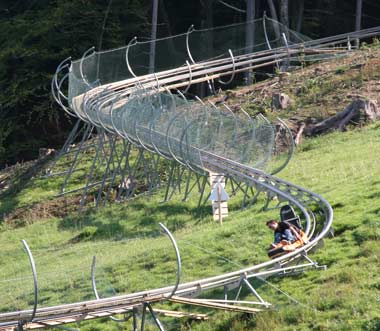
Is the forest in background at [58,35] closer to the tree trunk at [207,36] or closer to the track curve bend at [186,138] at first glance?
the tree trunk at [207,36]

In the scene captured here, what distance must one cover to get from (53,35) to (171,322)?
3165 centimetres

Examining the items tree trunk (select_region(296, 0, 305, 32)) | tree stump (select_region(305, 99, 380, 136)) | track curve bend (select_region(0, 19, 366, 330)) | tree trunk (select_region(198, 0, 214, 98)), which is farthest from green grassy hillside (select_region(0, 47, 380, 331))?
tree trunk (select_region(296, 0, 305, 32))

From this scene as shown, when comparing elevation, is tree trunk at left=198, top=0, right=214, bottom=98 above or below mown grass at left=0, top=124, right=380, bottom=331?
above

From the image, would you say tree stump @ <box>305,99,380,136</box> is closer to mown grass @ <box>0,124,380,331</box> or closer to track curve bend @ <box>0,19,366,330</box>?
mown grass @ <box>0,124,380,331</box>

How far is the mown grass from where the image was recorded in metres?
18.9

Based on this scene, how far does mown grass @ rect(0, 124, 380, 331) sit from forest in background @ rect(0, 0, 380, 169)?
18.0m

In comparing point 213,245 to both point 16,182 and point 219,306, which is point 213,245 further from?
point 16,182

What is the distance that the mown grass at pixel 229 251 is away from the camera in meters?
18.9

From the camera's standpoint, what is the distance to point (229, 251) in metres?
23.3

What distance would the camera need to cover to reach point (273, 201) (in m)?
27.2

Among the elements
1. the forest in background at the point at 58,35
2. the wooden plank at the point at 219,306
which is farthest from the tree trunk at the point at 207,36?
the wooden plank at the point at 219,306

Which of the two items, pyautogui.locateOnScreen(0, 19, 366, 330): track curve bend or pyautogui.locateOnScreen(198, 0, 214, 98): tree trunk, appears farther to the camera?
pyautogui.locateOnScreen(198, 0, 214, 98): tree trunk

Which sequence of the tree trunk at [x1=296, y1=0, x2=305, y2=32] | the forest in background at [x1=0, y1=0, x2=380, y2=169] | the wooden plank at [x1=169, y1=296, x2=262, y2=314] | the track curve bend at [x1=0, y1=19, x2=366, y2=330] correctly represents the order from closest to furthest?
the track curve bend at [x1=0, y1=19, x2=366, y2=330] < the wooden plank at [x1=169, y1=296, x2=262, y2=314] < the forest in background at [x1=0, y1=0, x2=380, y2=169] < the tree trunk at [x1=296, y1=0, x2=305, y2=32]

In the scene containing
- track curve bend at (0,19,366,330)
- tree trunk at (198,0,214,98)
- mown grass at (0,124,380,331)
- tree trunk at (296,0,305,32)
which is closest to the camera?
track curve bend at (0,19,366,330)
